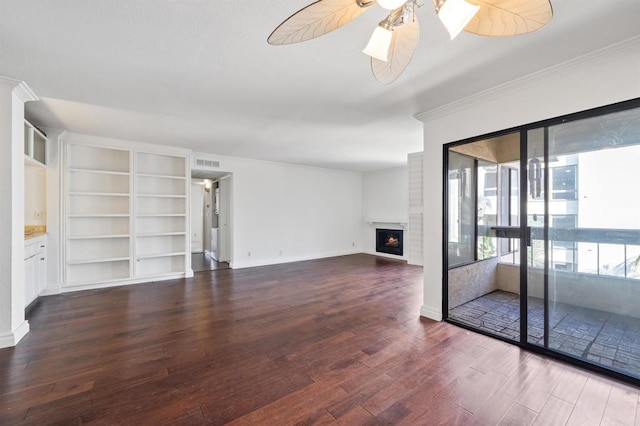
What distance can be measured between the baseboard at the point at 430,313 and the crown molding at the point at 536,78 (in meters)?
2.29

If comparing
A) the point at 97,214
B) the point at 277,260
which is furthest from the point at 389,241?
the point at 97,214

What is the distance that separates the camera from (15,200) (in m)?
2.64

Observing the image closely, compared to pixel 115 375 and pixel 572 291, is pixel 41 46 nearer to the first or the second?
pixel 115 375

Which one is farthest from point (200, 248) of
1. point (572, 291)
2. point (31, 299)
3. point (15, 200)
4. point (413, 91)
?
point (572, 291)

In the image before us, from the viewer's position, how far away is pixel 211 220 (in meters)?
7.88

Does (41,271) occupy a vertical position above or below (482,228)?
below

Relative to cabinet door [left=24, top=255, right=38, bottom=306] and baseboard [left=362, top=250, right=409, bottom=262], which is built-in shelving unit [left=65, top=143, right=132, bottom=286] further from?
baseboard [left=362, top=250, right=409, bottom=262]

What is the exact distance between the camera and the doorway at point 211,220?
21.2 feet

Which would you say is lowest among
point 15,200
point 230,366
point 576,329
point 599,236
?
point 230,366

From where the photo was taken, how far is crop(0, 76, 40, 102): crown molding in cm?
249

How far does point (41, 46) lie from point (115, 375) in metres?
2.54

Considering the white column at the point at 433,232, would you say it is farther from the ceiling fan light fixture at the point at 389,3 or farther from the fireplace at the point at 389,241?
the fireplace at the point at 389,241

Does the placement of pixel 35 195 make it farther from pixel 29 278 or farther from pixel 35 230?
pixel 29 278

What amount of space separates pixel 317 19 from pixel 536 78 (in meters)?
2.27
